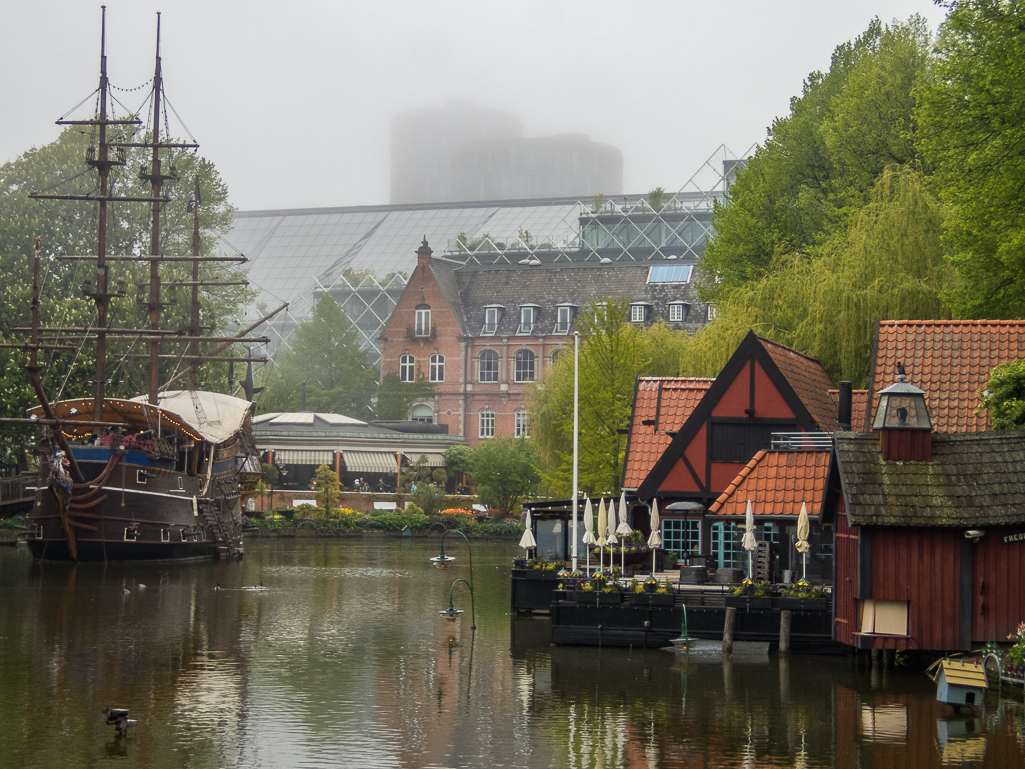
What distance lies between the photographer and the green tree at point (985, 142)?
2934cm

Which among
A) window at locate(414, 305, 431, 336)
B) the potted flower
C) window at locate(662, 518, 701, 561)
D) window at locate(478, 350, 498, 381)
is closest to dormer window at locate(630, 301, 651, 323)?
window at locate(478, 350, 498, 381)

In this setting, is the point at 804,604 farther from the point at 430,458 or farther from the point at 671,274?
the point at 671,274

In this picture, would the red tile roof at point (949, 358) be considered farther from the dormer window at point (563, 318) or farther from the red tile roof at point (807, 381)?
the dormer window at point (563, 318)

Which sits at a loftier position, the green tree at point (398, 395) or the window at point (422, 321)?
the window at point (422, 321)

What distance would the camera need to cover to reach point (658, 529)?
31.1 meters

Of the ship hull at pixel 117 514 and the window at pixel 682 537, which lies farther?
the ship hull at pixel 117 514

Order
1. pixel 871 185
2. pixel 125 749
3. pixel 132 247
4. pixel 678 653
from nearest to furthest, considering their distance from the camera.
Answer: pixel 125 749, pixel 678 653, pixel 871 185, pixel 132 247

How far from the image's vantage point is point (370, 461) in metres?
81.8

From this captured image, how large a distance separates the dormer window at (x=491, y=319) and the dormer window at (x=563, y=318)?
15.1 feet

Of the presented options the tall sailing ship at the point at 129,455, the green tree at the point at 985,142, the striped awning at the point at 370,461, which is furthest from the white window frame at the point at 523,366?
the green tree at the point at 985,142

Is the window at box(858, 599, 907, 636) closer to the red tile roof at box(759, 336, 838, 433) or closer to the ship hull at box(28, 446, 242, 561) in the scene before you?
the red tile roof at box(759, 336, 838, 433)

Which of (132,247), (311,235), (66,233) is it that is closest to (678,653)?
(66,233)

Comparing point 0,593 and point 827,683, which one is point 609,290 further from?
point 827,683

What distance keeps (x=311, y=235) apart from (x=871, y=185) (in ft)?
340
